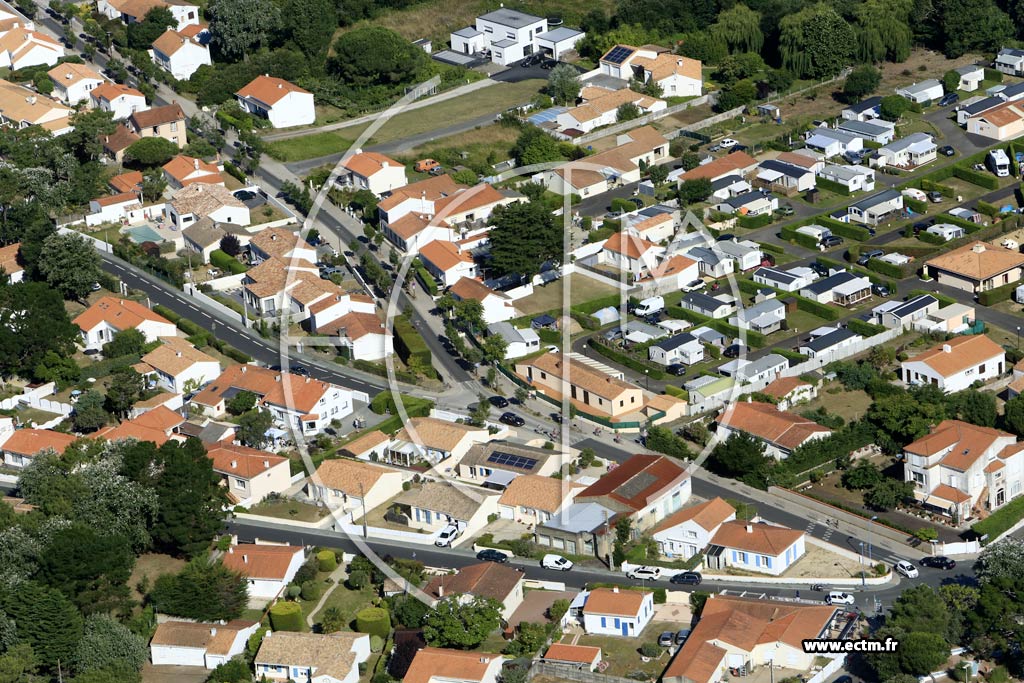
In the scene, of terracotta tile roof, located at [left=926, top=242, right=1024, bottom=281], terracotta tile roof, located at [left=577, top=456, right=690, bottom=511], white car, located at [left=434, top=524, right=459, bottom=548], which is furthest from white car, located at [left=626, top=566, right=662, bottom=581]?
terracotta tile roof, located at [left=926, top=242, right=1024, bottom=281]

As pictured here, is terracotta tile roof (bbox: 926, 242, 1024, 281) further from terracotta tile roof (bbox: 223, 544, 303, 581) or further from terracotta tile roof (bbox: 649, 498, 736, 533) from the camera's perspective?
terracotta tile roof (bbox: 223, 544, 303, 581)

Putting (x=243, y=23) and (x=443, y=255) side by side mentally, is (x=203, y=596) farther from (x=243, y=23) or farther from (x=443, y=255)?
(x=243, y=23)

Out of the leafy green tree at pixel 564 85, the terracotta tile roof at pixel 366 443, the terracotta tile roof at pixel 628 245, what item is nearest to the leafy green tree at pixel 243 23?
the leafy green tree at pixel 564 85

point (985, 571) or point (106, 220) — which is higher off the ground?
point (985, 571)

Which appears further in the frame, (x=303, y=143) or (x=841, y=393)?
(x=303, y=143)

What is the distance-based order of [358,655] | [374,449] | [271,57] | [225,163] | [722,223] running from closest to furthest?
[358,655] → [374,449] → [722,223] → [225,163] → [271,57]

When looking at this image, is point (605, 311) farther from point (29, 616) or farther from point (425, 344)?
point (29, 616)

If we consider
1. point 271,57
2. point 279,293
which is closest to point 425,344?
point 279,293

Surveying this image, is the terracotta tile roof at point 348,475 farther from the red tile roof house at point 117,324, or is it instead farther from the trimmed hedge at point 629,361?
the red tile roof house at point 117,324

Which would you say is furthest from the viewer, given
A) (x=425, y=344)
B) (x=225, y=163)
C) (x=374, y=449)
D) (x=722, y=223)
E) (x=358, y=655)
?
(x=225, y=163)
